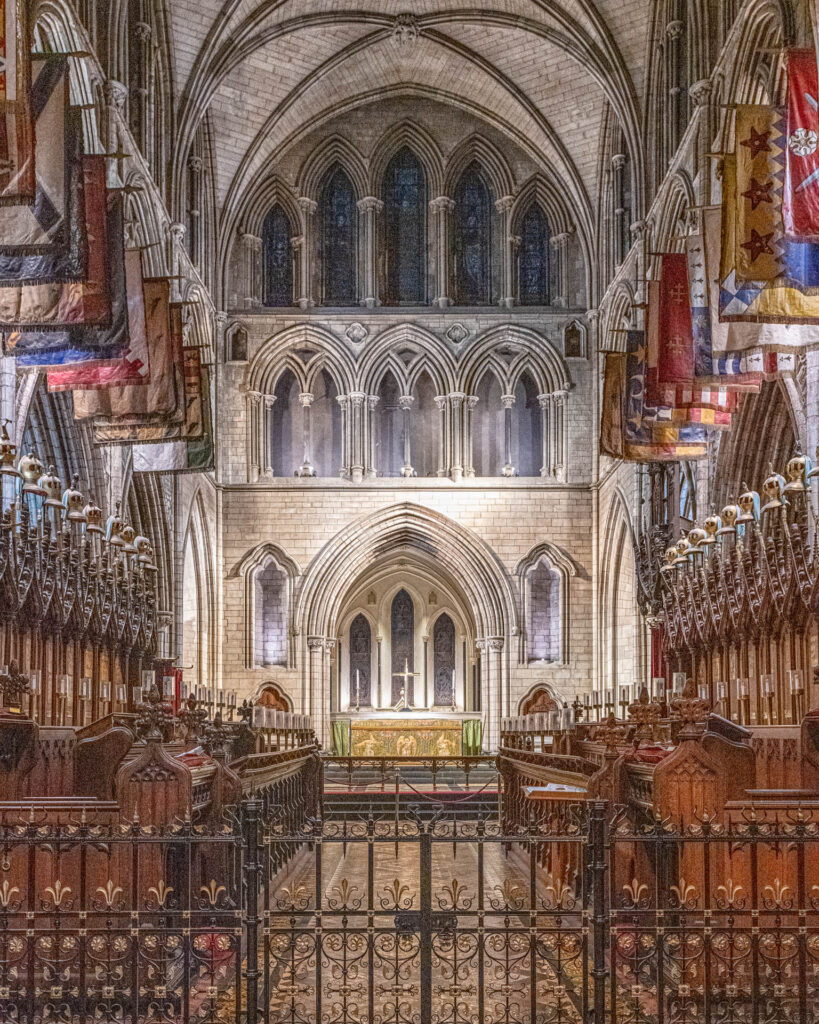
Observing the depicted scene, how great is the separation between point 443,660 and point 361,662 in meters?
2.02

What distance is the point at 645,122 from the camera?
2444 centimetres

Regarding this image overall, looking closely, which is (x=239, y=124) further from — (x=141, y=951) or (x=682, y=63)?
(x=141, y=951)

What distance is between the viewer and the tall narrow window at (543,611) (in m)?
29.2

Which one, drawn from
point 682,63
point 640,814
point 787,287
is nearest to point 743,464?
point 682,63

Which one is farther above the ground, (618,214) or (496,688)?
(618,214)

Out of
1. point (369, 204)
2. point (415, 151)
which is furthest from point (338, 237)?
point (415, 151)

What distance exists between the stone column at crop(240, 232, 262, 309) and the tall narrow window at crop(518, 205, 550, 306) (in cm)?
570

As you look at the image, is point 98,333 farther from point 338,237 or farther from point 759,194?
point 338,237

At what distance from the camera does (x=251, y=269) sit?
29.8m

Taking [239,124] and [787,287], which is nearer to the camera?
[787,287]

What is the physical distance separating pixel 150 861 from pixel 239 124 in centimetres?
2322

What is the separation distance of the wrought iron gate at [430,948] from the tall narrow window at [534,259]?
19.3 m

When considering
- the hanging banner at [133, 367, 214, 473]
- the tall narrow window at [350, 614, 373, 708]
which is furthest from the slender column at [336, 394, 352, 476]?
the hanging banner at [133, 367, 214, 473]

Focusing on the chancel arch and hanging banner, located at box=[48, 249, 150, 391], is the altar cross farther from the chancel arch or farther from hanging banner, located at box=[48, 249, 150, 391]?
hanging banner, located at box=[48, 249, 150, 391]
